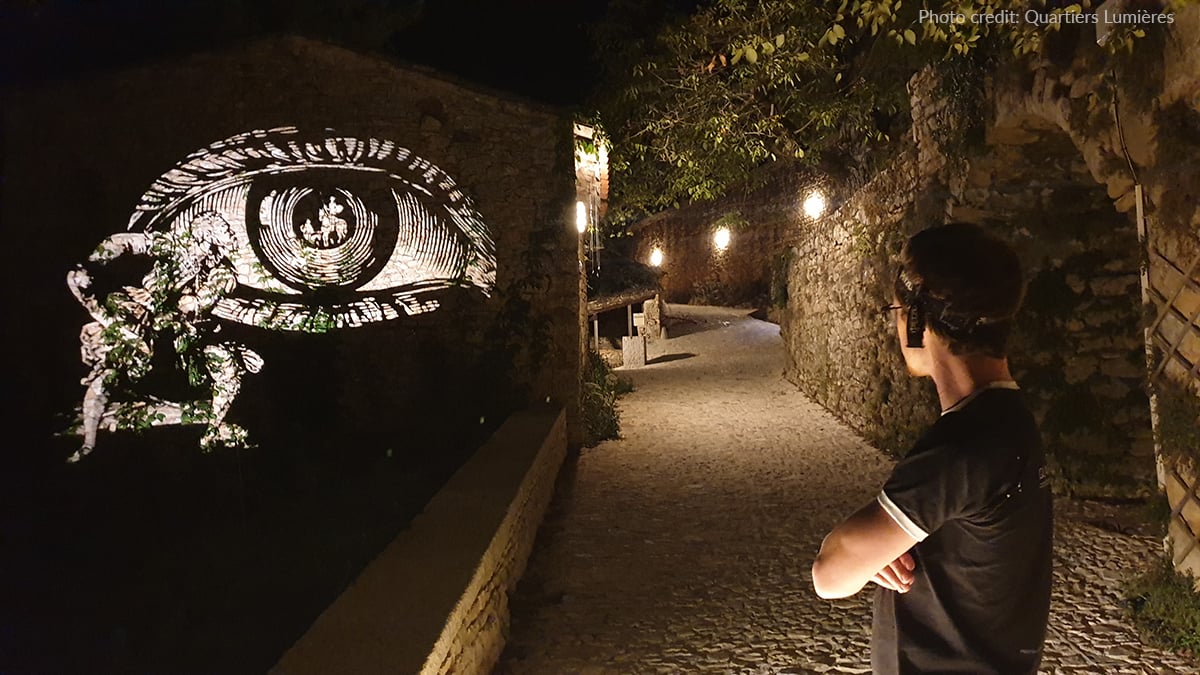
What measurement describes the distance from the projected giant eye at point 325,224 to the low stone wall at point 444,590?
9.03ft

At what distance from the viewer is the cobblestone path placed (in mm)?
3172

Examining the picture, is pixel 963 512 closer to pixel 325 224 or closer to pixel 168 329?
pixel 168 329

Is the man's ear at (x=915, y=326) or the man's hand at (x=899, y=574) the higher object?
the man's ear at (x=915, y=326)

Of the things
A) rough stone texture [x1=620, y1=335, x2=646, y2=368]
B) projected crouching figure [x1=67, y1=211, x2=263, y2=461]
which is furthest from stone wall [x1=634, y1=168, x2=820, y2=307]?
projected crouching figure [x1=67, y1=211, x2=263, y2=461]

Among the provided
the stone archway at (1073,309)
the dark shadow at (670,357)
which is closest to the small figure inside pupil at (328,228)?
the stone archway at (1073,309)

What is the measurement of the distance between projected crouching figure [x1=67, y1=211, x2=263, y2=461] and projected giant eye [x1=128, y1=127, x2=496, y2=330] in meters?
0.17

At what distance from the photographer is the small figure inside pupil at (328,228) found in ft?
21.9

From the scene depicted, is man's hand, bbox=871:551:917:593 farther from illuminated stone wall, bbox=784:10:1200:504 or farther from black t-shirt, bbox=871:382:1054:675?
illuminated stone wall, bbox=784:10:1200:504

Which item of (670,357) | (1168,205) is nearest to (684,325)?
(670,357)

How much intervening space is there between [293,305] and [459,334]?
1552mm

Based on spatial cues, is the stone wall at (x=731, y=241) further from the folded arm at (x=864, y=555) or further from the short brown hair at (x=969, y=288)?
the folded arm at (x=864, y=555)

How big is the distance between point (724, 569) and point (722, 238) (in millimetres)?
20834

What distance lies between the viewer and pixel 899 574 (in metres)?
1.40

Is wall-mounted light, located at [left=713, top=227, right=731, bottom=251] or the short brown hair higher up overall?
wall-mounted light, located at [left=713, top=227, right=731, bottom=251]
